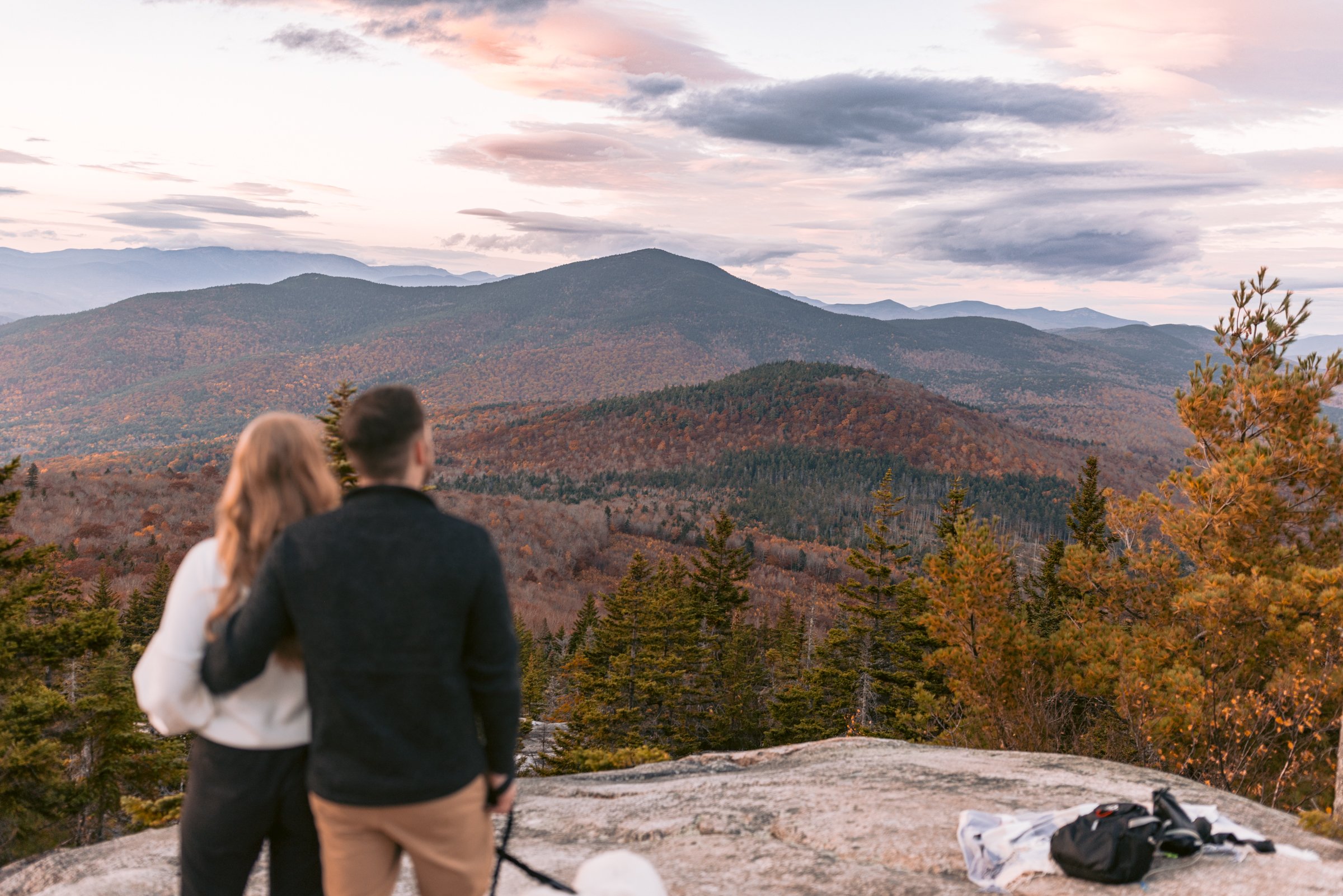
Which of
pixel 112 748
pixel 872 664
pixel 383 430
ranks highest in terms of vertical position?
pixel 383 430

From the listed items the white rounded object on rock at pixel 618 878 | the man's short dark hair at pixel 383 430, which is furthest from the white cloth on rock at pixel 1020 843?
the man's short dark hair at pixel 383 430

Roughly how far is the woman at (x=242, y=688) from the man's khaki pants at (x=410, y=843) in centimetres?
21

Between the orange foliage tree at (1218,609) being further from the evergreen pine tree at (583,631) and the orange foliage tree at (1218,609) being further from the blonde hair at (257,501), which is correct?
the evergreen pine tree at (583,631)

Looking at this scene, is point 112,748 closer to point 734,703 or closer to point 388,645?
point 388,645

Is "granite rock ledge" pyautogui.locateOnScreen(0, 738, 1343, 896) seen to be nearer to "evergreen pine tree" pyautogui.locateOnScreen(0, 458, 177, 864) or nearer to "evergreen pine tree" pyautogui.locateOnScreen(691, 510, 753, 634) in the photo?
"evergreen pine tree" pyautogui.locateOnScreen(0, 458, 177, 864)

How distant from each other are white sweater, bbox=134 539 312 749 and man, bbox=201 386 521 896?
0.10 metres

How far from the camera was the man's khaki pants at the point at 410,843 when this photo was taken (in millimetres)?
2906

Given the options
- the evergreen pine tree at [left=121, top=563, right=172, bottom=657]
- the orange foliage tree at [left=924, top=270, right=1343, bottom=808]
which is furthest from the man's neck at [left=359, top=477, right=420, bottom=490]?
the evergreen pine tree at [left=121, top=563, right=172, bottom=657]

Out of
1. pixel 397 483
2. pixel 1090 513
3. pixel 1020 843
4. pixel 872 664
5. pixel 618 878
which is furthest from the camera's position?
pixel 1090 513

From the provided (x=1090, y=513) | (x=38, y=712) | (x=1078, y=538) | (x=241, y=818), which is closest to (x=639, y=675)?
(x=1078, y=538)

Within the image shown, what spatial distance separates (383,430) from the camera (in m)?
2.81

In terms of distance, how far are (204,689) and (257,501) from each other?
0.77 m

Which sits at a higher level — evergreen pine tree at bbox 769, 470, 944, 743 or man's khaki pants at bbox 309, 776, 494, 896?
man's khaki pants at bbox 309, 776, 494, 896

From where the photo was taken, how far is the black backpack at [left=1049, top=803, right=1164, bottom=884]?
5.47m
